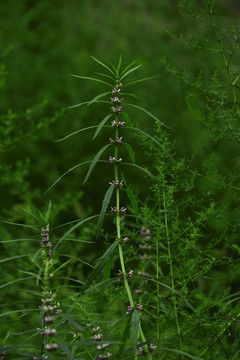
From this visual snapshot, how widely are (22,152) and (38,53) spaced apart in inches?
47.0

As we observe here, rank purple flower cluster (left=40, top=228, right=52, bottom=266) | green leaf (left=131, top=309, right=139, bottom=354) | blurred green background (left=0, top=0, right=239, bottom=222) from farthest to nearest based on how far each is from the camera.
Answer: blurred green background (left=0, top=0, right=239, bottom=222) < purple flower cluster (left=40, top=228, right=52, bottom=266) < green leaf (left=131, top=309, right=139, bottom=354)

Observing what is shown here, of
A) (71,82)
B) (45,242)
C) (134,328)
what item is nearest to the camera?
(134,328)

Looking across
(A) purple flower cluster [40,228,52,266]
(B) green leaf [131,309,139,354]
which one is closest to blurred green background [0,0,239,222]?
(A) purple flower cluster [40,228,52,266]

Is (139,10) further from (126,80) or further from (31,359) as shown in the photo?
(31,359)

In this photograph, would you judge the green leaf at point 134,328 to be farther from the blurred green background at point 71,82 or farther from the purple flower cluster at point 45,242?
the blurred green background at point 71,82

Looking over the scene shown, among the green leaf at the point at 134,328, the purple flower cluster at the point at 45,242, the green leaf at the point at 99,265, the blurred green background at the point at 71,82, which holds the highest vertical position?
the blurred green background at the point at 71,82

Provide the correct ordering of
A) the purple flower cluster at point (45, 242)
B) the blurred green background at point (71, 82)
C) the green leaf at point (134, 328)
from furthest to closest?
the blurred green background at point (71, 82)
the purple flower cluster at point (45, 242)
the green leaf at point (134, 328)

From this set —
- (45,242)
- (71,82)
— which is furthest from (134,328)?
(71,82)

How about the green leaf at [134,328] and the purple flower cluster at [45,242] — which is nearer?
the green leaf at [134,328]

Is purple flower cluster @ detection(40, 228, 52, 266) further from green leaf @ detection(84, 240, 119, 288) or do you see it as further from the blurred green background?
the blurred green background

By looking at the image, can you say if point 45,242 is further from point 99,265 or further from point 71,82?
point 71,82

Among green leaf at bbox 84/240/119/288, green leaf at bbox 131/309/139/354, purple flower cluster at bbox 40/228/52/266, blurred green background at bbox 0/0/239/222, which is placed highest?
blurred green background at bbox 0/0/239/222

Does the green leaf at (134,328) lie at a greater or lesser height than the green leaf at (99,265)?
lesser

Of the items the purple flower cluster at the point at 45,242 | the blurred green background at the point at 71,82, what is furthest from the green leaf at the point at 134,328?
the blurred green background at the point at 71,82
